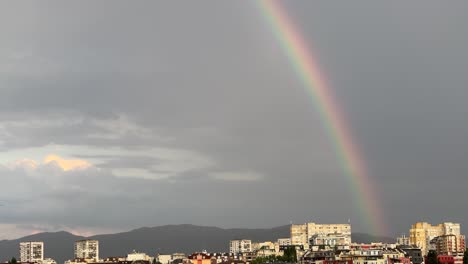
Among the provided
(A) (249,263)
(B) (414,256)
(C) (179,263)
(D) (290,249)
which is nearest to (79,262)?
(C) (179,263)

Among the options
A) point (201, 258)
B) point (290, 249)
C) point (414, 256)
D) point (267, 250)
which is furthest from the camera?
point (267, 250)

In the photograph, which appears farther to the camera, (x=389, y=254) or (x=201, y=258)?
(x=201, y=258)

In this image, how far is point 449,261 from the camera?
164250 mm

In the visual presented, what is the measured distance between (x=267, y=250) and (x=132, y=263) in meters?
32.2

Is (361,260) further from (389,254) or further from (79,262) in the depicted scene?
(79,262)

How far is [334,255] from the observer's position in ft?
473

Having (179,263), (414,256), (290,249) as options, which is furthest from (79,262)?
(414,256)

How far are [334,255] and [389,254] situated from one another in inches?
399

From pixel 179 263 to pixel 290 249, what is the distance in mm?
40446

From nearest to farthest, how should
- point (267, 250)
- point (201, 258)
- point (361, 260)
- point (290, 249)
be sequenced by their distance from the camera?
1. point (361, 260)
2. point (290, 249)
3. point (201, 258)
4. point (267, 250)

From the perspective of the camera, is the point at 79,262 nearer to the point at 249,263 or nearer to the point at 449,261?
the point at 249,263

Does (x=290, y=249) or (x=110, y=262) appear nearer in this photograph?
(x=290, y=249)

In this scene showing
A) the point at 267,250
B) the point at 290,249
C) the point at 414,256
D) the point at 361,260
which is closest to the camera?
the point at 361,260

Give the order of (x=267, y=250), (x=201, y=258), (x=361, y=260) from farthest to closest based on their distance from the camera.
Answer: (x=267, y=250) → (x=201, y=258) → (x=361, y=260)
